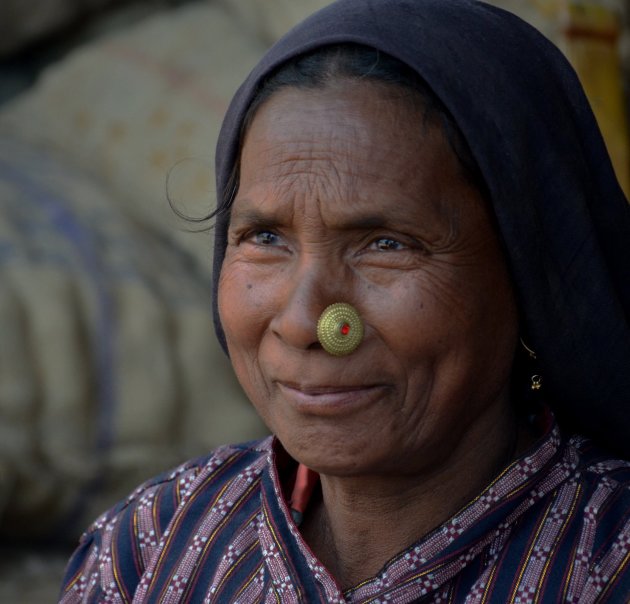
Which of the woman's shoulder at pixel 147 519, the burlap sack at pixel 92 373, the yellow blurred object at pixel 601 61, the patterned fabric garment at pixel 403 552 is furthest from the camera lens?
the burlap sack at pixel 92 373

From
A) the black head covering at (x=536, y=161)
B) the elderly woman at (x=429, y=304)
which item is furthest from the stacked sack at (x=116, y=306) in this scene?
the black head covering at (x=536, y=161)

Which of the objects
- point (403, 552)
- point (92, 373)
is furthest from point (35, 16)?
point (403, 552)

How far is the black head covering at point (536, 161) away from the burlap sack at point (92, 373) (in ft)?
4.96

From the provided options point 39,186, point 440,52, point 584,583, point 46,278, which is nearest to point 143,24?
point 39,186

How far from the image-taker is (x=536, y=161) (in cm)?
179

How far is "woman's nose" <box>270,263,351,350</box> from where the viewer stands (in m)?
1.71

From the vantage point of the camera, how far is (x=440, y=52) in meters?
1.75

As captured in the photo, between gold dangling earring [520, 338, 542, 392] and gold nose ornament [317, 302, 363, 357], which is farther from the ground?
gold nose ornament [317, 302, 363, 357]

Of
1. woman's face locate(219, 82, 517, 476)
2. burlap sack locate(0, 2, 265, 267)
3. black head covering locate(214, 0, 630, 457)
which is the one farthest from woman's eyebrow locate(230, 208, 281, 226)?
burlap sack locate(0, 2, 265, 267)

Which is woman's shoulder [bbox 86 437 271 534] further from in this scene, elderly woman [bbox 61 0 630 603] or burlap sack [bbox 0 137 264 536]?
burlap sack [bbox 0 137 264 536]

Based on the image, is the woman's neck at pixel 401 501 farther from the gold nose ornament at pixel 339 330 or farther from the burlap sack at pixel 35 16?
the burlap sack at pixel 35 16

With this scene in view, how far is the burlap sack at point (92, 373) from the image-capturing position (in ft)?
10.8

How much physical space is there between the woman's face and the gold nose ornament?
0.05 ft

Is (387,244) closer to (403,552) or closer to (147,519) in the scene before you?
(403,552)
